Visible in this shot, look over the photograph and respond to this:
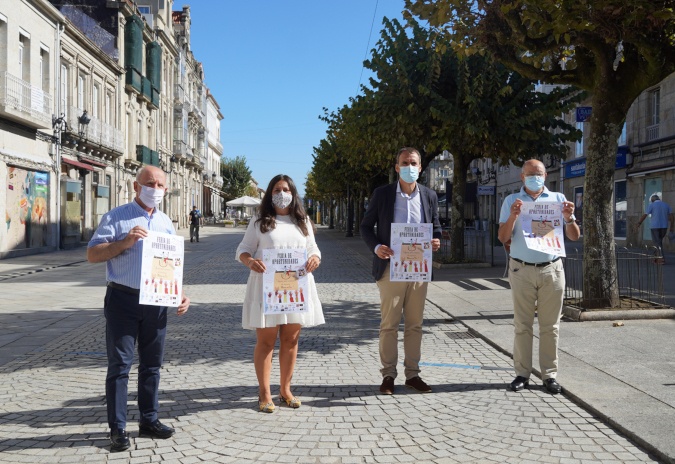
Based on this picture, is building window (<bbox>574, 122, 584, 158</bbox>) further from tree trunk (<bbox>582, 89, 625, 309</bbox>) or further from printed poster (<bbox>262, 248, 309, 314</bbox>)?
printed poster (<bbox>262, 248, 309, 314</bbox>)

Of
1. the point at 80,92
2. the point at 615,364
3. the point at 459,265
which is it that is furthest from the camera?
the point at 80,92

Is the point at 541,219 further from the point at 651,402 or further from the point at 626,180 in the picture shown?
the point at 626,180

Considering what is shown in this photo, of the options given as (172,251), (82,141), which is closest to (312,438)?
(172,251)

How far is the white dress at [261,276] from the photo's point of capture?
4703 millimetres

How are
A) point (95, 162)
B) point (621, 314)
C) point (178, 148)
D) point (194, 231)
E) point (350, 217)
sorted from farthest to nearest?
point (178, 148), point (350, 217), point (194, 231), point (95, 162), point (621, 314)

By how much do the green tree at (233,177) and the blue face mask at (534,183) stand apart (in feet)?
304

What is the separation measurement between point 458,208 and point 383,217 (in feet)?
38.9

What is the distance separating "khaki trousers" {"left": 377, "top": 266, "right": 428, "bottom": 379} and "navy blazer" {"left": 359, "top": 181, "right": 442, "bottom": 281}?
18 cm

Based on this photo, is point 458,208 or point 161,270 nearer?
point 161,270

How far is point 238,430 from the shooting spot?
4324 millimetres

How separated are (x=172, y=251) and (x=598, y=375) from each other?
370cm

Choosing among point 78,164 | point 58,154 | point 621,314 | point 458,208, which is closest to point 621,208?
point 458,208

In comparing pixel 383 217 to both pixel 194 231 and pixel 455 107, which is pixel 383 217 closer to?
pixel 455 107

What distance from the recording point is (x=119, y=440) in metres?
3.91
